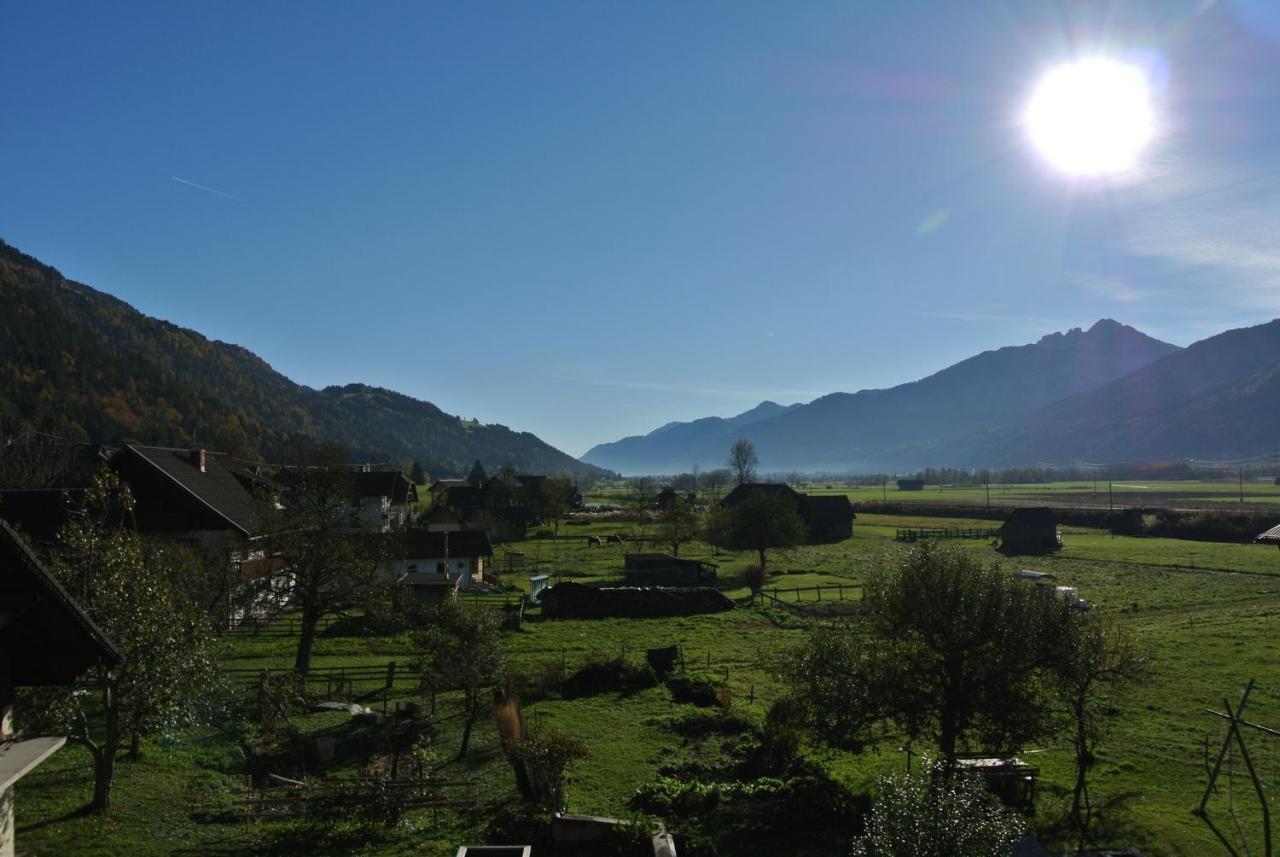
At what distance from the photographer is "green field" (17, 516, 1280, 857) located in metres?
16.1

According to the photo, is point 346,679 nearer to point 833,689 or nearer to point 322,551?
point 322,551

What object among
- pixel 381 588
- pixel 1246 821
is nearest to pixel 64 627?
pixel 1246 821

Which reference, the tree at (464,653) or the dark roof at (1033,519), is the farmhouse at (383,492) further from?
the dark roof at (1033,519)

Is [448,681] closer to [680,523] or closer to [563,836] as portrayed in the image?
[563,836]

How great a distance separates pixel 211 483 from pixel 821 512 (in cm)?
6964

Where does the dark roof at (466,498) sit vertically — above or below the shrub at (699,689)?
above

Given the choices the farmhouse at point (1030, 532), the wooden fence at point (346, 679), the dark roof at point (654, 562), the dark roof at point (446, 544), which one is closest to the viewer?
the wooden fence at point (346, 679)

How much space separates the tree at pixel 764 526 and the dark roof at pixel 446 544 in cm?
2191

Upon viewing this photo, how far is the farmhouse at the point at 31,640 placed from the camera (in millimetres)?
6207

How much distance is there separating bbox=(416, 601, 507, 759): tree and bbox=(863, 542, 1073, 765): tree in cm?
1141

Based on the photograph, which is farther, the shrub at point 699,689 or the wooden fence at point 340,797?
the shrub at point 699,689

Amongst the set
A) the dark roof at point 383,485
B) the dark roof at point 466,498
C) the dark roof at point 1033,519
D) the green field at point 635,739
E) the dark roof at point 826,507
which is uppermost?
the dark roof at point 383,485

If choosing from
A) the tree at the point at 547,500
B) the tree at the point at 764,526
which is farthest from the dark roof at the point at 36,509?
the tree at the point at 547,500

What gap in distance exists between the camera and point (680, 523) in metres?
78.3
